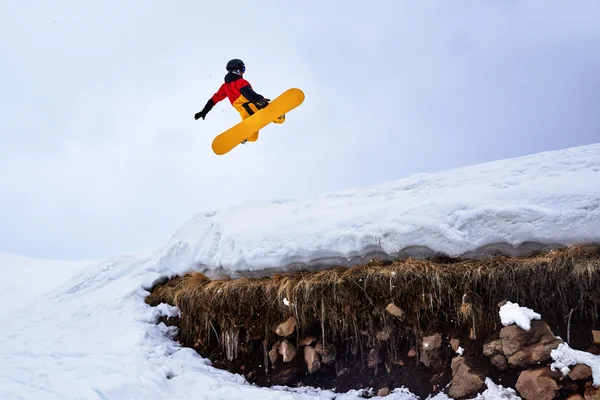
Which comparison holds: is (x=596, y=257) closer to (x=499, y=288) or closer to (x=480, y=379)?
(x=499, y=288)

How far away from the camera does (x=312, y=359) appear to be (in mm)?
5383

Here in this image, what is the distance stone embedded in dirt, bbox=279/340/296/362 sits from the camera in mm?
5543

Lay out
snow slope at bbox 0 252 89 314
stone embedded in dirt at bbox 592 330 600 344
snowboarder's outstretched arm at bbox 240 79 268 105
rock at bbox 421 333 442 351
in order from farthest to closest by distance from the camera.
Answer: snow slope at bbox 0 252 89 314
snowboarder's outstretched arm at bbox 240 79 268 105
rock at bbox 421 333 442 351
stone embedded in dirt at bbox 592 330 600 344

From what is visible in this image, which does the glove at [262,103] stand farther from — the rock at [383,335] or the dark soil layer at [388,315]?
the rock at [383,335]

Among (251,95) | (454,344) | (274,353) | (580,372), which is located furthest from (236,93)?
(580,372)

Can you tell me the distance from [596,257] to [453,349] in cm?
159

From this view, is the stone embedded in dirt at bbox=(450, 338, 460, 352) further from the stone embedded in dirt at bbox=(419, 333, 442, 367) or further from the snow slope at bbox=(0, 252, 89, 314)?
the snow slope at bbox=(0, 252, 89, 314)

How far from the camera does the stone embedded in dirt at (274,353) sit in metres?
5.65

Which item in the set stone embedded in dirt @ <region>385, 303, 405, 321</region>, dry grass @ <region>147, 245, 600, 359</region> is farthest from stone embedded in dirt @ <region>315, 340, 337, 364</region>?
stone embedded in dirt @ <region>385, 303, 405, 321</region>

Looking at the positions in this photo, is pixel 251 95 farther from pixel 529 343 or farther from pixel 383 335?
pixel 529 343

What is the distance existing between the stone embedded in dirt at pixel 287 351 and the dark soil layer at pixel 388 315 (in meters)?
0.05

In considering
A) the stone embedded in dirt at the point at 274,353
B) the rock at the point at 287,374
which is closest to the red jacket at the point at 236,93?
the stone embedded in dirt at the point at 274,353

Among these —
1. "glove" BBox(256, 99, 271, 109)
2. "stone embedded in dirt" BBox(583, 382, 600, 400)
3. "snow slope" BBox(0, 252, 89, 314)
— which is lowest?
"stone embedded in dirt" BBox(583, 382, 600, 400)

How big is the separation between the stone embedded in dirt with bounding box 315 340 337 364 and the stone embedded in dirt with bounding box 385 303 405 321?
2.70 ft
